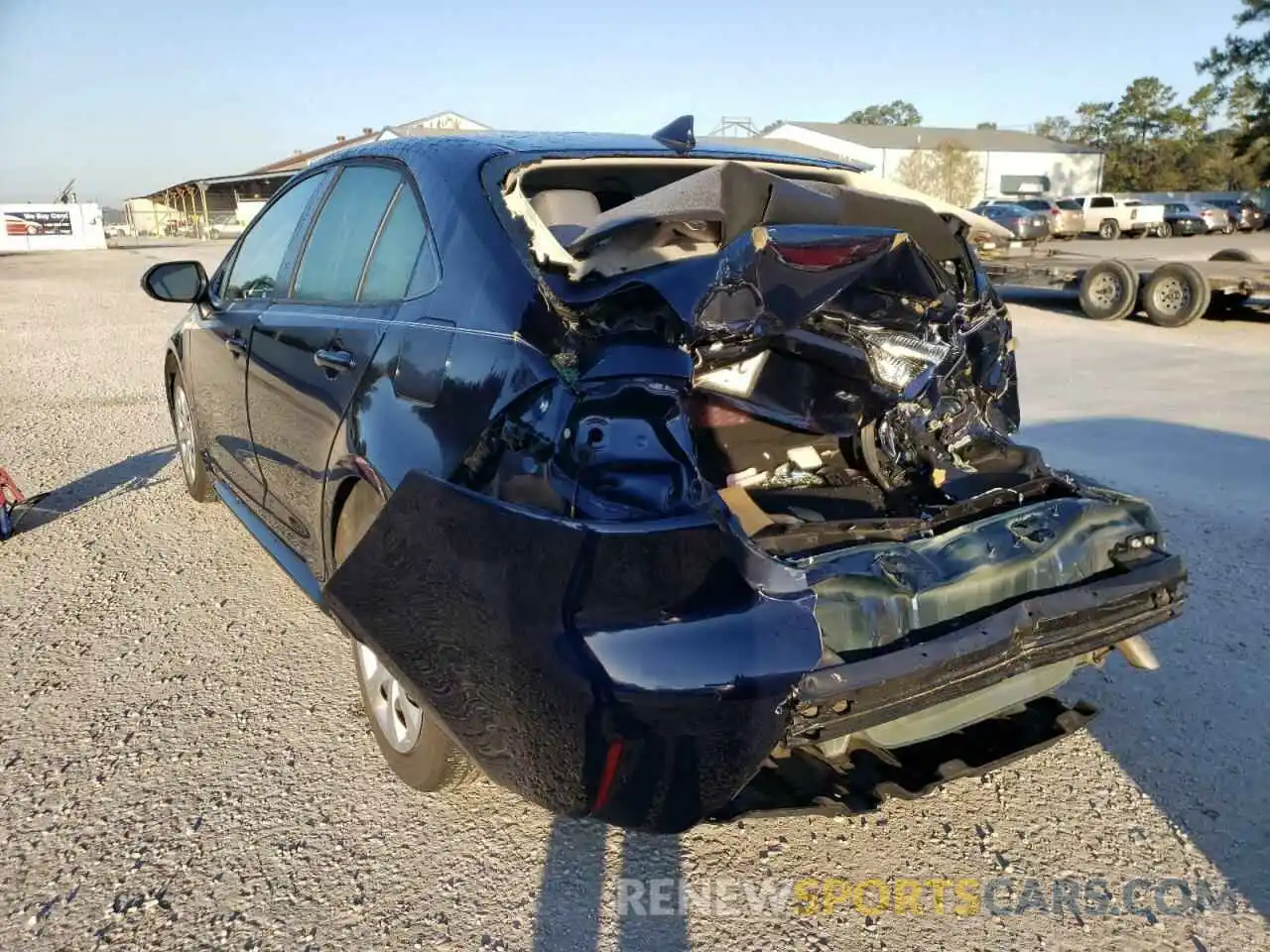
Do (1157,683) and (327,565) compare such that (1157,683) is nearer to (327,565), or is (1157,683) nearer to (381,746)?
(381,746)

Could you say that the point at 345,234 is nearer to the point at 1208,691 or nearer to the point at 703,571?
the point at 703,571


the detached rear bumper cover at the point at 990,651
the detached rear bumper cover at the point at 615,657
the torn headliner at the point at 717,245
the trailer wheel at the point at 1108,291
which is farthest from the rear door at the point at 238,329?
the trailer wheel at the point at 1108,291

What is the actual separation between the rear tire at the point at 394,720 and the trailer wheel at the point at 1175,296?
13.4m

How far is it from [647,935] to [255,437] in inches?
95.7

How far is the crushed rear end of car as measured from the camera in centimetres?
189

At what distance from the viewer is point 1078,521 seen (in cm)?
278

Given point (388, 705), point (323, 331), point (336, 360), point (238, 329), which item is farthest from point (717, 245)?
point (238, 329)

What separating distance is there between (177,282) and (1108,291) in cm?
1347

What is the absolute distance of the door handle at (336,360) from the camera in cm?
286

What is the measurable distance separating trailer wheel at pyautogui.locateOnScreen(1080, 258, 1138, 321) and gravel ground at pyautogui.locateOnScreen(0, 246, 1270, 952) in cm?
1015

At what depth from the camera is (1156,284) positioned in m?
13.5

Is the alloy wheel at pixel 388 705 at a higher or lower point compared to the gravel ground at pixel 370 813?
higher

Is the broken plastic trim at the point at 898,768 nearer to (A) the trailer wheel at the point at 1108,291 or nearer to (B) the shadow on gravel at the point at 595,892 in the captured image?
(B) the shadow on gravel at the point at 595,892

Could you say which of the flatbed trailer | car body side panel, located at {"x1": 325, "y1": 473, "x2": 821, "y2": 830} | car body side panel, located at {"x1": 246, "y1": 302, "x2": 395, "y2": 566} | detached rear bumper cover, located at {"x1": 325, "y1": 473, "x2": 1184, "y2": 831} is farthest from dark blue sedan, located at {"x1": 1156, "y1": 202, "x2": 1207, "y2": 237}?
car body side panel, located at {"x1": 325, "y1": 473, "x2": 821, "y2": 830}
